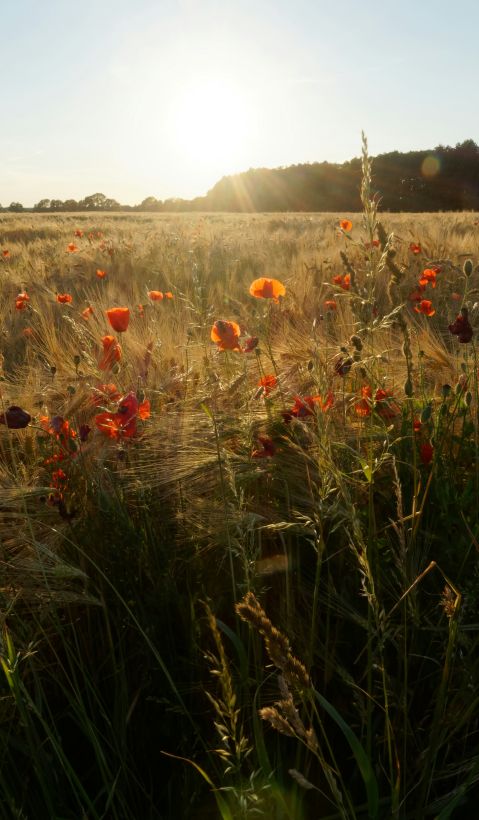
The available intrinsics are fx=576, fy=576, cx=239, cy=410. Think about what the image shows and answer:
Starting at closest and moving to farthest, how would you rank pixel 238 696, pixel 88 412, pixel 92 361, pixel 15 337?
pixel 238 696
pixel 92 361
pixel 88 412
pixel 15 337

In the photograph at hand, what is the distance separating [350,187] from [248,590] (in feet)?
146

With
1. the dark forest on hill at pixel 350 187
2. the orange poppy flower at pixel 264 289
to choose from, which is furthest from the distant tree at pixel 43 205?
the orange poppy flower at pixel 264 289

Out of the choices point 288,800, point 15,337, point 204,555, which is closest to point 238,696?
point 288,800

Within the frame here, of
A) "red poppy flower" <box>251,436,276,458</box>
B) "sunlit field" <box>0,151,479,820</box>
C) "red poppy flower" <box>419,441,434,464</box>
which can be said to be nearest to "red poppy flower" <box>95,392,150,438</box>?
"sunlit field" <box>0,151,479,820</box>

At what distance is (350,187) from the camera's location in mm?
41406

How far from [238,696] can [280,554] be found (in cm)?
35

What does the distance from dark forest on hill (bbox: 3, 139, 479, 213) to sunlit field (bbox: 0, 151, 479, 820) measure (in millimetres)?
36583

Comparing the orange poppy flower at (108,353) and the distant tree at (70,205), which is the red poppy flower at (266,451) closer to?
the orange poppy flower at (108,353)

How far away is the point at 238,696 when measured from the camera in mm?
1072

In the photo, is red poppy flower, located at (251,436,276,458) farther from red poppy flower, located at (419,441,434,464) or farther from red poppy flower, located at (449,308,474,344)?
red poppy flower, located at (449,308,474,344)

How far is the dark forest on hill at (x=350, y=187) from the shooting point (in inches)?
1548

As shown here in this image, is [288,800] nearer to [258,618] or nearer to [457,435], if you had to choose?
[258,618]

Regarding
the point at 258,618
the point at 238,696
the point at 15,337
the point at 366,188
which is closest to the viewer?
the point at 258,618

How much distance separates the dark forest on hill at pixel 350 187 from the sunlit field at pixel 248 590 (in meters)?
36.6
